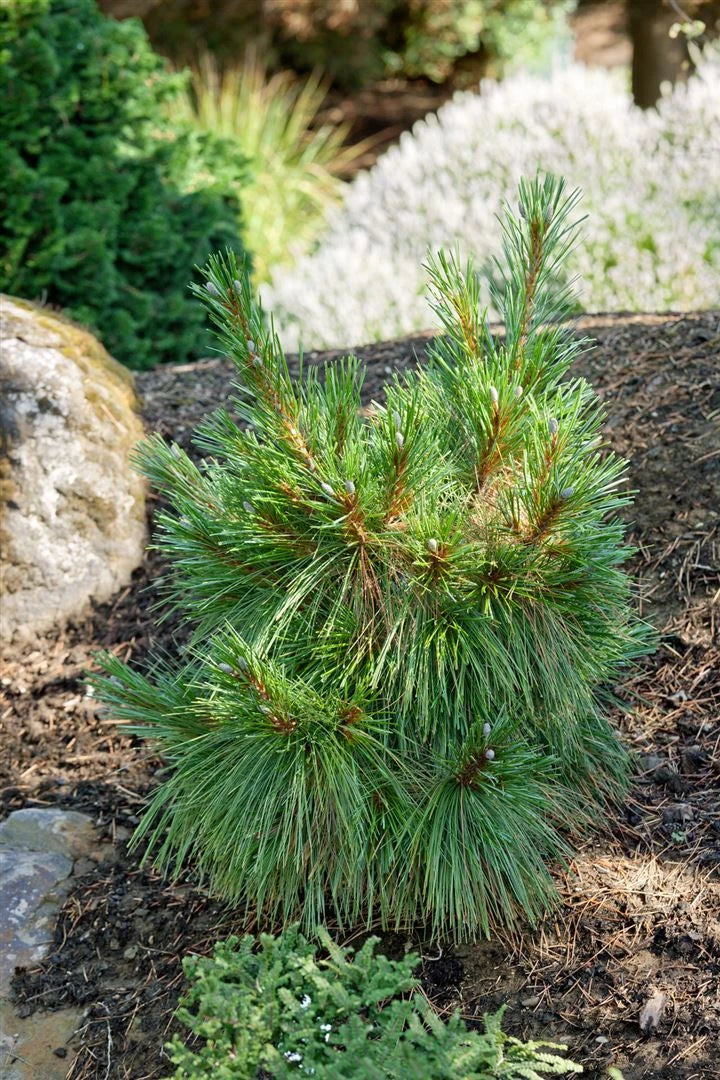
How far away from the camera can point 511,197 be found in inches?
251

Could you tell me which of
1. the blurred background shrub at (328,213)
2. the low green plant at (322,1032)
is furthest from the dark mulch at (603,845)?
the blurred background shrub at (328,213)

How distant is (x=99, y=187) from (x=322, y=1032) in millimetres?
4527

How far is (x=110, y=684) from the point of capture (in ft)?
7.83

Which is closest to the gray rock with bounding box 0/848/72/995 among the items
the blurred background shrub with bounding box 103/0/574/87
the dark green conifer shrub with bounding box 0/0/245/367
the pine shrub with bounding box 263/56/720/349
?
the dark green conifer shrub with bounding box 0/0/245/367

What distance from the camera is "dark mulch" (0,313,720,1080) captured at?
7.34 ft

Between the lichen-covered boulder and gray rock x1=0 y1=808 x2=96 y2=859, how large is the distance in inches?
30.8

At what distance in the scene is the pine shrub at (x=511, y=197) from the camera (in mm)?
5535

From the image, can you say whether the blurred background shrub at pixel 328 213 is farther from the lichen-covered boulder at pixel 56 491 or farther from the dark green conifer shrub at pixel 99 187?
the lichen-covered boulder at pixel 56 491

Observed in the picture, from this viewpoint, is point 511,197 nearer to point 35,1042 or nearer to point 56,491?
point 56,491

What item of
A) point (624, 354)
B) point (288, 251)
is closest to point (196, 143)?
point (288, 251)

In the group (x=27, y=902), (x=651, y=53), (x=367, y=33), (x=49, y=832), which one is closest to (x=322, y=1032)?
(x=27, y=902)

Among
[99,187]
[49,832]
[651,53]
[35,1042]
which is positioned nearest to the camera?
[35,1042]

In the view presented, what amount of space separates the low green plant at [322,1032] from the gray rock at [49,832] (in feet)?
3.01

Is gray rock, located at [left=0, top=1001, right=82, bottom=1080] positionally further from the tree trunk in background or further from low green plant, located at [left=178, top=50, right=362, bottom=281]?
the tree trunk in background
